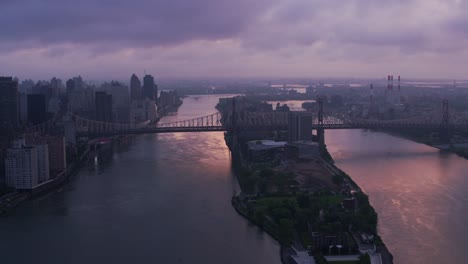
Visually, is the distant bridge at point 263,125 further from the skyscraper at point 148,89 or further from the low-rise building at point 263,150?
the skyscraper at point 148,89

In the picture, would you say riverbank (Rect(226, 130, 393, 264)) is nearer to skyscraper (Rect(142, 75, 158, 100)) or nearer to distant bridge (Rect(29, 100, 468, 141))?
distant bridge (Rect(29, 100, 468, 141))

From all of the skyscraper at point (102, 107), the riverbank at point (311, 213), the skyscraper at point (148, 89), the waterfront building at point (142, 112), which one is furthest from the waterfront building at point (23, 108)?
the riverbank at point (311, 213)

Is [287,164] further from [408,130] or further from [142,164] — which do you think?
[408,130]

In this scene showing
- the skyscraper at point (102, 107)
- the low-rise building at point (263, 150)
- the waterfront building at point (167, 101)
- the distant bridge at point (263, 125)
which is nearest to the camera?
the low-rise building at point (263, 150)

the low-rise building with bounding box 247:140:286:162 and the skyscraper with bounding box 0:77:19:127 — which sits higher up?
the skyscraper with bounding box 0:77:19:127

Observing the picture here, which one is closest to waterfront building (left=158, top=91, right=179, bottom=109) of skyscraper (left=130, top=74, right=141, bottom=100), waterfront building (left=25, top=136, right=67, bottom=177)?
skyscraper (left=130, top=74, right=141, bottom=100)

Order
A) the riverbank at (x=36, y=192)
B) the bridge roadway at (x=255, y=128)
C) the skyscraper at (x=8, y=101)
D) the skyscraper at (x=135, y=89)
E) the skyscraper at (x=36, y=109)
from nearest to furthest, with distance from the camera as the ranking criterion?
the riverbank at (x=36, y=192) → the bridge roadway at (x=255, y=128) → the skyscraper at (x=8, y=101) → the skyscraper at (x=36, y=109) → the skyscraper at (x=135, y=89)
